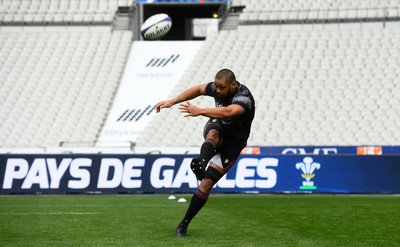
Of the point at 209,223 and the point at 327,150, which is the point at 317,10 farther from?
the point at 209,223

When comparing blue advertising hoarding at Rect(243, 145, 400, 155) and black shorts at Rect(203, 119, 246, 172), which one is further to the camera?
blue advertising hoarding at Rect(243, 145, 400, 155)

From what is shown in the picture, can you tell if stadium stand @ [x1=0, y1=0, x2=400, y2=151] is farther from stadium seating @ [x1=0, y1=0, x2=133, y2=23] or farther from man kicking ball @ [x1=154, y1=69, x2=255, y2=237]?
man kicking ball @ [x1=154, y1=69, x2=255, y2=237]

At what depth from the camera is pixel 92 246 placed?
800cm

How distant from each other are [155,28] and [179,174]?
3945mm

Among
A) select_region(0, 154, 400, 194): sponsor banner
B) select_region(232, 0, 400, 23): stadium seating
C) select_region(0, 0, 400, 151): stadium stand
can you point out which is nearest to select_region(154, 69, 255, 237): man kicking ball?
select_region(0, 154, 400, 194): sponsor banner

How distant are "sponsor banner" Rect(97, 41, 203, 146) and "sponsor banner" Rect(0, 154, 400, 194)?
10154mm

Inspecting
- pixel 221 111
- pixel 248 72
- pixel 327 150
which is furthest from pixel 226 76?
Answer: pixel 248 72

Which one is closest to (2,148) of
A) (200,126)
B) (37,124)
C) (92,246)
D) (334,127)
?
(37,124)

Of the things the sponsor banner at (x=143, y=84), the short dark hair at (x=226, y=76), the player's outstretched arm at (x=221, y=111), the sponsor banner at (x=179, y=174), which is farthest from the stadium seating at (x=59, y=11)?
the player's outstretched arm at (x=221, y=111)

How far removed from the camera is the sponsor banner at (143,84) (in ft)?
106

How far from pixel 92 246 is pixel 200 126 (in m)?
22.9

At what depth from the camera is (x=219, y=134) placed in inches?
358

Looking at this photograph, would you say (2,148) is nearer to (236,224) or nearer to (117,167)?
(117,167)

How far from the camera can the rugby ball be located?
61.6 ft
